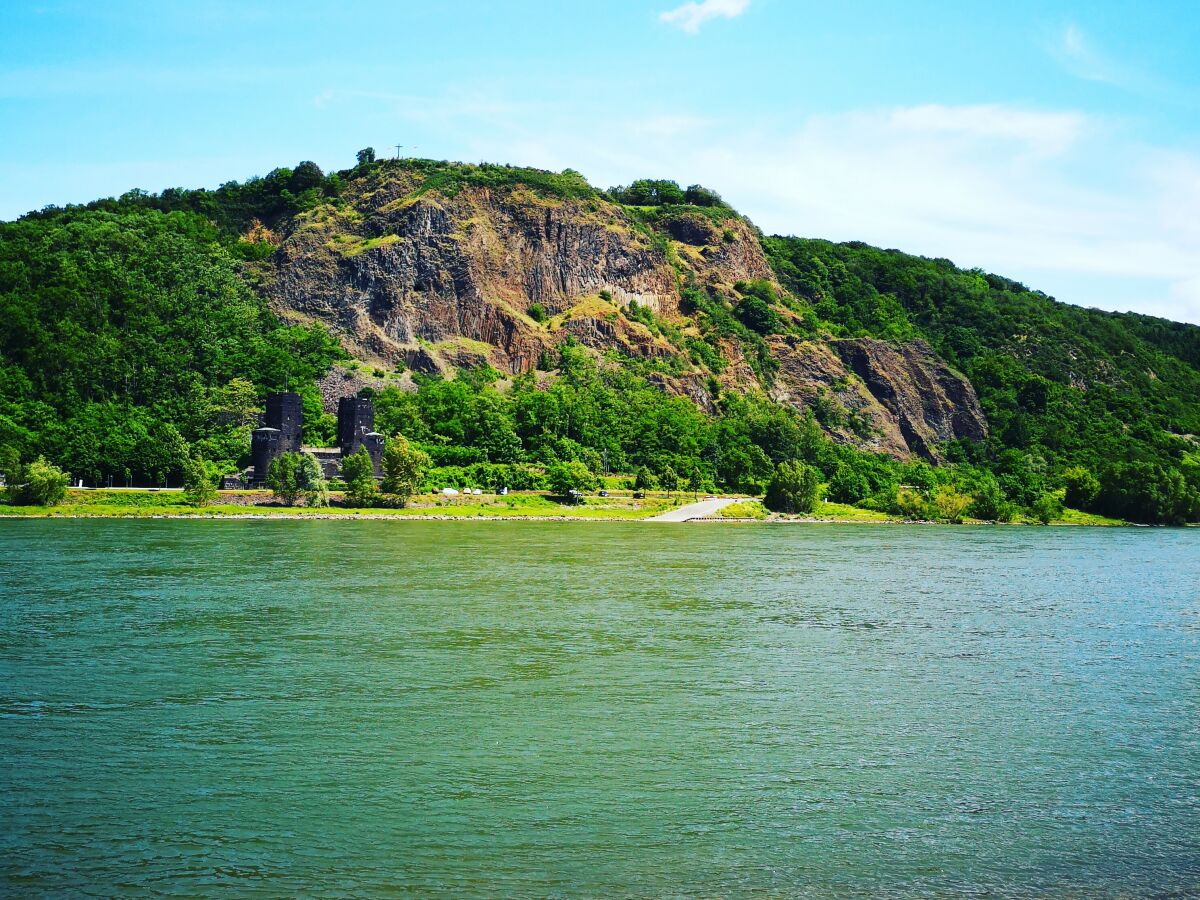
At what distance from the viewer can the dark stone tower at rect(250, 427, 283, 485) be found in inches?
3627

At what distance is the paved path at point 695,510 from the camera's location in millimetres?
91181

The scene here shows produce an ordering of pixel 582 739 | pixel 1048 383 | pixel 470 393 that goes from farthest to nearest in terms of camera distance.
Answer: pixel 1048 383 → pixel 470 393 → pixel 582 739

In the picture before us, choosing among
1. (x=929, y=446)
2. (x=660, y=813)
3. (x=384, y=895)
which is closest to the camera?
(x=384, y=895)

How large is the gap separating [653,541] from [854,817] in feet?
170

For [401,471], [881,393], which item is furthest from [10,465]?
[881,393]

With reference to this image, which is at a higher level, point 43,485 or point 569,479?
point 569,479

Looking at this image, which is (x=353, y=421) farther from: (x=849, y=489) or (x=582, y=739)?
(x=582, y=739)

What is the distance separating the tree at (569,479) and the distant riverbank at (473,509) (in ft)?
5.43

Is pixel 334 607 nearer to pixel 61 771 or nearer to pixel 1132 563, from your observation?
pixel 61 771

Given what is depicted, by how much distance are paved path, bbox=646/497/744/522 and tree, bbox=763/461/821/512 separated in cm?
359

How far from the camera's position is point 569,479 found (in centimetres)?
9888

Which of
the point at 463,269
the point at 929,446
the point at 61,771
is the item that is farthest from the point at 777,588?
the point at 929,446

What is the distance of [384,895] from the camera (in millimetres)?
13297

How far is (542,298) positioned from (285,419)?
59941mm
